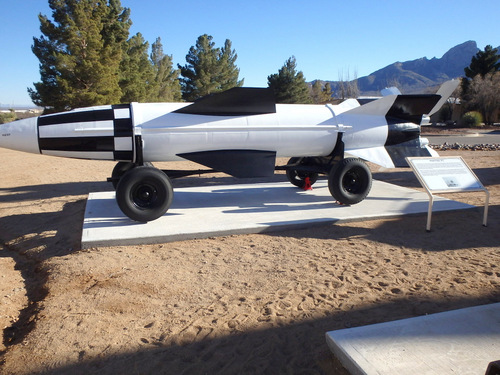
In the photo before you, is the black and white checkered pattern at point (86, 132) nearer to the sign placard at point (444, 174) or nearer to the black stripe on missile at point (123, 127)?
the black stripe on missile at point (123, 127)

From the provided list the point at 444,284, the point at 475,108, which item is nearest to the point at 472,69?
the point at 475,108

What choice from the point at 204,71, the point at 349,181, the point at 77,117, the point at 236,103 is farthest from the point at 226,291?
the point at 204,71

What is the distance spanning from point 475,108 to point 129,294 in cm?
3946

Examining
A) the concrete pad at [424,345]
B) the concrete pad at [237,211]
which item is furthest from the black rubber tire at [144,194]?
the concrete pad at [424,345]

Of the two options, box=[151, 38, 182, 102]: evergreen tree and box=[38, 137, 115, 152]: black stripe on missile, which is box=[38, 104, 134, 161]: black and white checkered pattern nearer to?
box=[38, 137, 115, 152]: black stripe on missile

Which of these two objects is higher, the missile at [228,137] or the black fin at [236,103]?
the black fin at [236,103]

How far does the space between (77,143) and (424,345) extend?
15.8 ft

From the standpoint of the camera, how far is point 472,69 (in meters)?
36.7

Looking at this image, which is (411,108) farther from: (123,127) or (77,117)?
(77,117)

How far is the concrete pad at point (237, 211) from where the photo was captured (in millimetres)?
4988

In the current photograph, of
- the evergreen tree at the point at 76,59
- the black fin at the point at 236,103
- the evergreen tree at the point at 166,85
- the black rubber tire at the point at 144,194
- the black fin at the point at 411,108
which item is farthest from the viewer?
the evergreen tree at the point at 166,85

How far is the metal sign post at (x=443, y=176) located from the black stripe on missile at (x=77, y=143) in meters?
4.31

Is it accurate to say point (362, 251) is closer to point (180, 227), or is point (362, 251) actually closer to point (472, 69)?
point (180, 227)

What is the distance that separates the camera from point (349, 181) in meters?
6.46
